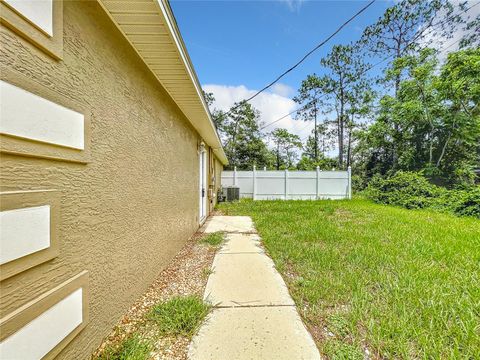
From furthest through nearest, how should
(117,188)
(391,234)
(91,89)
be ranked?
(391,234) < (117,188) < (91,89)

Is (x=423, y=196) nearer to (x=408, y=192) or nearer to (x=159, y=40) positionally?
(x=408, y=192)

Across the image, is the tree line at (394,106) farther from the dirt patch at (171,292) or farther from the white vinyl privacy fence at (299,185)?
the dirt patch at (171,292)

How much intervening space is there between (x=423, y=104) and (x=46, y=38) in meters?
15.0

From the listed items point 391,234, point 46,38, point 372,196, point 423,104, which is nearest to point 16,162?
point 46,38

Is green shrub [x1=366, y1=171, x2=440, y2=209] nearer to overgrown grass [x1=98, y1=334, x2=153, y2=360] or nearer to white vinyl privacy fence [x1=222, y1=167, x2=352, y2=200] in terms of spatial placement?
white vinyl privacy fence [x1=222, y1=167, x2=352, y2=200]

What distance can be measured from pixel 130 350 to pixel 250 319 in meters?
0.98

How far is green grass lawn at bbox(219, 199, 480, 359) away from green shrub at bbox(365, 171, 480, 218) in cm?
387

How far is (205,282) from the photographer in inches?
105

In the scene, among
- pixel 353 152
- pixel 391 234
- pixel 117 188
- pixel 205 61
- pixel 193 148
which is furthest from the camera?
pixel 353 152

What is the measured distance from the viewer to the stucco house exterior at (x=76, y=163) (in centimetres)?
96

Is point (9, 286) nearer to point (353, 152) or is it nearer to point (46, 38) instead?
point (46, 38)

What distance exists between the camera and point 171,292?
2459 millimetres

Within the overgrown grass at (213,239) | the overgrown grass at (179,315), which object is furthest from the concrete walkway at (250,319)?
the overgrown grass at (213,239)

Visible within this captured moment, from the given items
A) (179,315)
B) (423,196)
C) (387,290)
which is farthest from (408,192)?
(179,315)
